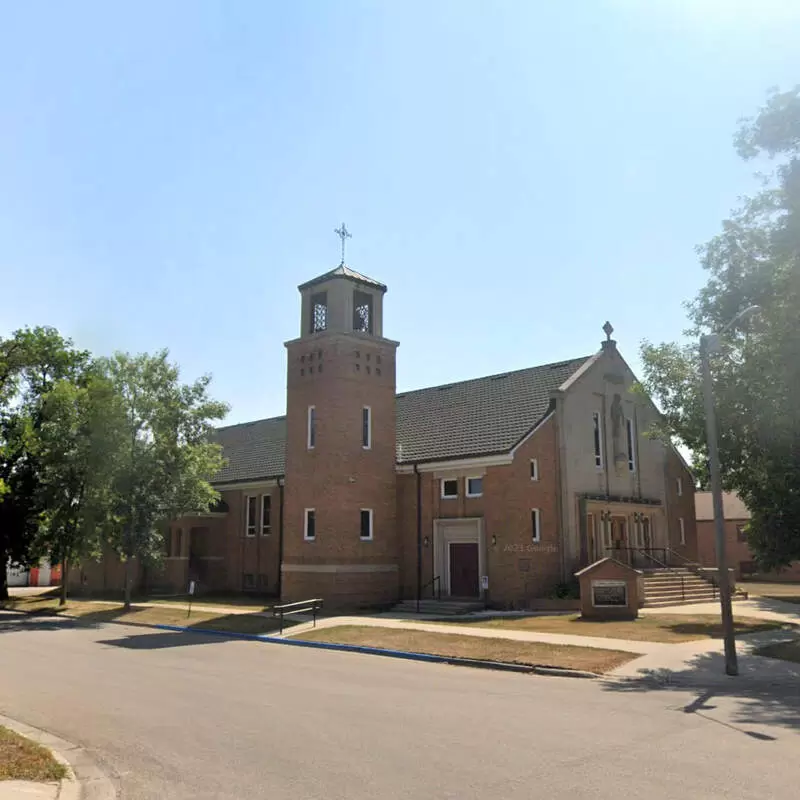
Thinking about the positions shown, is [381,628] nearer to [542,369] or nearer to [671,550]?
[542,369]

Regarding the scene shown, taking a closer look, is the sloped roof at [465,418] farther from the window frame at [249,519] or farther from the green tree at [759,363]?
the green tree at [759,363]

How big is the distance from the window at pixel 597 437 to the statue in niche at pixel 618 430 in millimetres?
836

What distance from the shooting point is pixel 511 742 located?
930 cm

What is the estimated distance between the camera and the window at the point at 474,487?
3036cm

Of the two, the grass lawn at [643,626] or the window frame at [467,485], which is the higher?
the window frame at [467,485]

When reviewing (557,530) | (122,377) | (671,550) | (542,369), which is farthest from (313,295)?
(671,550)

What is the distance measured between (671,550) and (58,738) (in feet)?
104

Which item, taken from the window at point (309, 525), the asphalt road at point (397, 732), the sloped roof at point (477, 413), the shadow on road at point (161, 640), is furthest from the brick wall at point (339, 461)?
the asphalt road at point (397, 732)

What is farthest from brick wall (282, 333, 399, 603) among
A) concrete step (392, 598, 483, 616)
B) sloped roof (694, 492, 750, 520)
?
sloped roof (694, 492, 750, 520)

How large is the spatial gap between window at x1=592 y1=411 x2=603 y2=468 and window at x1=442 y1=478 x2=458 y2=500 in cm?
675

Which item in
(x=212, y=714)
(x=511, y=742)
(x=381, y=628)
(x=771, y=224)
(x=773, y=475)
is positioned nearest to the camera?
(x=511, y=742)

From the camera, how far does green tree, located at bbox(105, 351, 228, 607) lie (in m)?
31.5

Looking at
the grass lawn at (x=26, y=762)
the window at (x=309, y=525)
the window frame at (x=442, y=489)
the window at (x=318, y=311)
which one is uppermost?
the window at (x=318, y=311)

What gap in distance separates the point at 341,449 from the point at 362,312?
607 cm
